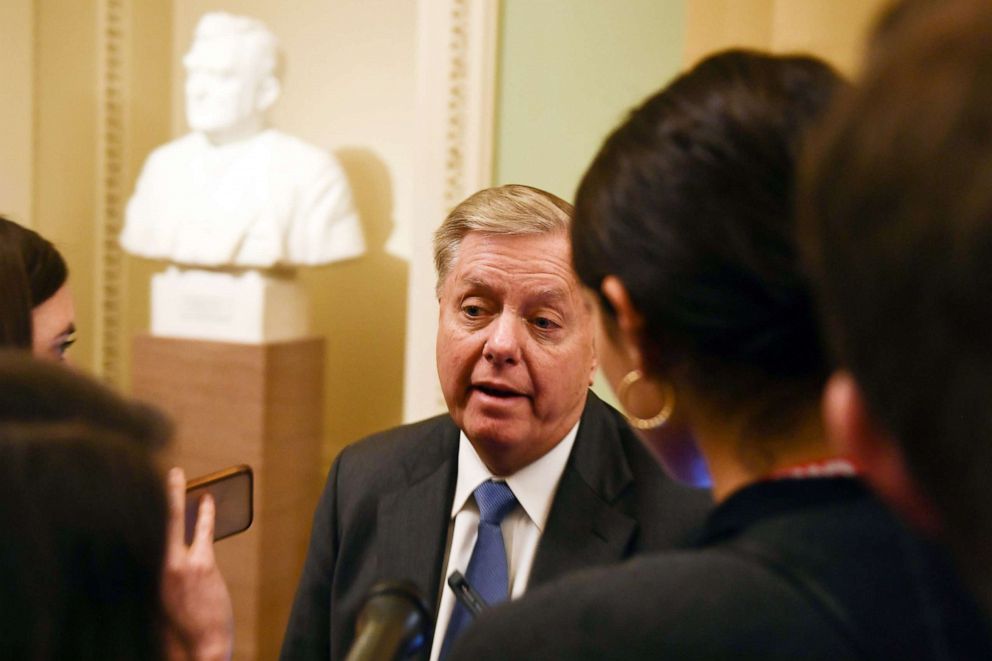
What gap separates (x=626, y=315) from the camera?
0.84 metres

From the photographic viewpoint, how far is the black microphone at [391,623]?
28.1 inches

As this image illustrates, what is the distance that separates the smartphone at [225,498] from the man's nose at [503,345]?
1.61ft

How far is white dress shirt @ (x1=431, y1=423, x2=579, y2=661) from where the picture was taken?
1558mm

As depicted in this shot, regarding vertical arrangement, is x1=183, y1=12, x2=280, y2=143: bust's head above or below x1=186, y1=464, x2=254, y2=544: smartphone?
above

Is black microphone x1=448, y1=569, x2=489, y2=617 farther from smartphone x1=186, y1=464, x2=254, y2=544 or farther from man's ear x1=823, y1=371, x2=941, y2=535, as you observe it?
man's ear x1=823, y1=371, x2=941, y2=535

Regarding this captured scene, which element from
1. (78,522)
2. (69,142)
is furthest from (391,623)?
(69,142)

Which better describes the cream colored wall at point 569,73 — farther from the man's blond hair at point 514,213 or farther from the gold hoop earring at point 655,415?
the gold hoop earring at point 655,415

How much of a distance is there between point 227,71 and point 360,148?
1.17m

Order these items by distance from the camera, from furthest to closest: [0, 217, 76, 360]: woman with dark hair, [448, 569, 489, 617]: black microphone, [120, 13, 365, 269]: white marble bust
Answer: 1. [120, 13, 365, 269]: white marble bust
2. [0, 217, 76, 360]: woman with dark hair
3. [448, 569, 489, 617]: black microphone

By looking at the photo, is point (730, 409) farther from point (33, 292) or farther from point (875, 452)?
point (33, 292)

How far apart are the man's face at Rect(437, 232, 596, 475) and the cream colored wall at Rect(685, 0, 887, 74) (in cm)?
99

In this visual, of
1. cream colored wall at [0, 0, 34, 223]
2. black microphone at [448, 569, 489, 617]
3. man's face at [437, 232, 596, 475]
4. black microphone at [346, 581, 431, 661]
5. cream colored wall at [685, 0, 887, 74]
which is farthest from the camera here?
cream colored wall at [0, 0, 34, 223]

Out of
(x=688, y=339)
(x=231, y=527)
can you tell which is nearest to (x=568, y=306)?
(x=231, y=527)

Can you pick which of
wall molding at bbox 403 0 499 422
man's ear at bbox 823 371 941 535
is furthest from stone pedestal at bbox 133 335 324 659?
man's ear at bbox 823 371 941 535
